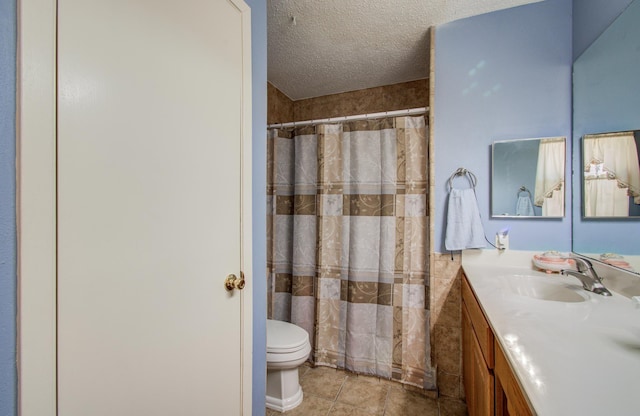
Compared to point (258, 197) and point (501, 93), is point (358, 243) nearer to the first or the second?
point (258, 197)

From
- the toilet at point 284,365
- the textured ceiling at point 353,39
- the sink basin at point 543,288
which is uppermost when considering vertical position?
the textured ceiling at point 353,39

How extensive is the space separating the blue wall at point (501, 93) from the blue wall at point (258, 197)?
1.16 m

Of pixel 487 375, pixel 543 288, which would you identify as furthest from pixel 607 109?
pixel 487 375

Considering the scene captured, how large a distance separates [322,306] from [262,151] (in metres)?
1.38

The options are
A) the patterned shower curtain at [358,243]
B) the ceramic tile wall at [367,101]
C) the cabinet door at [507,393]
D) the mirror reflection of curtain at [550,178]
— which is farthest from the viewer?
the ceramic tile wall at [367,101]

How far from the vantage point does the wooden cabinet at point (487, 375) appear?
2.28ft

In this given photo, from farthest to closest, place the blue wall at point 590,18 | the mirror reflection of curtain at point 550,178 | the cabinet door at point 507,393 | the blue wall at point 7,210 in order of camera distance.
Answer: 1. the mirror reflection of curtain at point 550,178
2. the blue wall at point 590,18
3. the cabinet door at point 507,393
4. the blue wall at point 7,210

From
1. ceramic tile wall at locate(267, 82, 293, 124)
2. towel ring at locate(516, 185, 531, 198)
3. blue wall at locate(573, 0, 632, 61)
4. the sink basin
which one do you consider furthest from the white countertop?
ceramic tile wall at locate(267, 82, 293, 124)

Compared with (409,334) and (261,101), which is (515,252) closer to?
(409,334)

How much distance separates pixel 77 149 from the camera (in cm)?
58

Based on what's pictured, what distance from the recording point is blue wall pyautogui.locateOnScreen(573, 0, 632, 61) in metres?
1.22

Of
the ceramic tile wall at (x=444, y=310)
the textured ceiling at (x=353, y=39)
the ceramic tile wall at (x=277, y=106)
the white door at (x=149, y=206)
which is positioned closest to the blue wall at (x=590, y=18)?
the textured ceiling at (x=353, y=39)

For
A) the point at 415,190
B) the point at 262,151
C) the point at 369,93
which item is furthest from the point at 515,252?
the point at 369,93

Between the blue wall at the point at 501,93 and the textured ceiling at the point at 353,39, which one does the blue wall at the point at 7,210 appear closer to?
the textured ceiling at the point at 353,39
